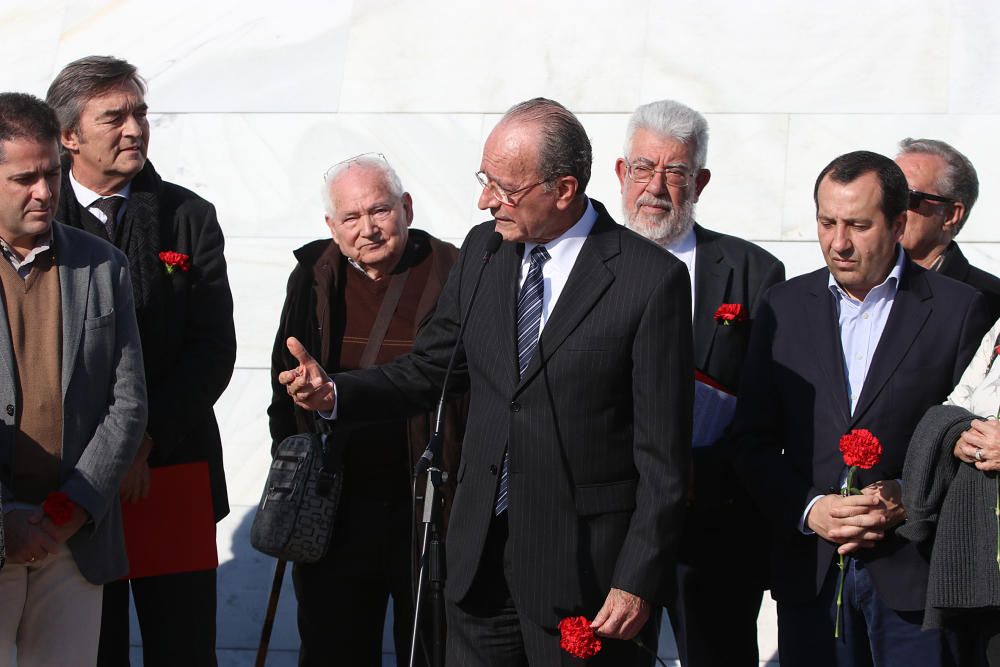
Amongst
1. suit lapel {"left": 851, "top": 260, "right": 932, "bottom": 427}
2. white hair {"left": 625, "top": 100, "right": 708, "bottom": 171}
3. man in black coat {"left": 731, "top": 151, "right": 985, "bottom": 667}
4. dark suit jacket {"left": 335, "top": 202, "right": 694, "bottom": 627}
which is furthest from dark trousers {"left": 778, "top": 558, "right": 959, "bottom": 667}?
white hair {"left": 625, "top": 100, "right": 708, "bottom": 171}

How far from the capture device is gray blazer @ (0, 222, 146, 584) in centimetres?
437

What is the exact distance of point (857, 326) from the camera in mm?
4520

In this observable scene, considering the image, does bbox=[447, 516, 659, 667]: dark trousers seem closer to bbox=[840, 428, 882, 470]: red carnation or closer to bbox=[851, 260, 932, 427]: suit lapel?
bbox=[840, 428, 882, 470]: red carnation

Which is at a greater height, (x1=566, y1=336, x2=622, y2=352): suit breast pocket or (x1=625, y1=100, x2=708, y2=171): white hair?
(x1=625, y1=100, x2=708, y2=171): white hair

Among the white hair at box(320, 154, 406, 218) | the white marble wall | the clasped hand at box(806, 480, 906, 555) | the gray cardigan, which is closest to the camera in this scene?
the gray cardigan

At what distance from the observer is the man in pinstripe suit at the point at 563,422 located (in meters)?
3.91

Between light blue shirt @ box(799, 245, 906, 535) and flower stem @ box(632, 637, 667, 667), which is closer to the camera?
flower stem @ box(632, 637, 667, 667)

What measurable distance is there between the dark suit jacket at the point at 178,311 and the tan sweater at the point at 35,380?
1.70 ft

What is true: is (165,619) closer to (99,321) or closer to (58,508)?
(58,508)

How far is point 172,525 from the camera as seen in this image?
5.01 m

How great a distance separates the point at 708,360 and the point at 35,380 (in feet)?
6.83

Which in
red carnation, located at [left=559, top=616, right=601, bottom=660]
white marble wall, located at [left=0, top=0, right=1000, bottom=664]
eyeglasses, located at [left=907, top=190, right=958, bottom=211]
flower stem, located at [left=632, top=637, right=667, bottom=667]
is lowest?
flower stem, located at [left=632, top=637, right=667, bottom=667]

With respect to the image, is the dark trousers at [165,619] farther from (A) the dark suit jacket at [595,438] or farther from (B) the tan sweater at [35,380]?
(A) the dark suit jacket at [595,438]

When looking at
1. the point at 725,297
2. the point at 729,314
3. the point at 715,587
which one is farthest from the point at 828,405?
the point at 715,587
